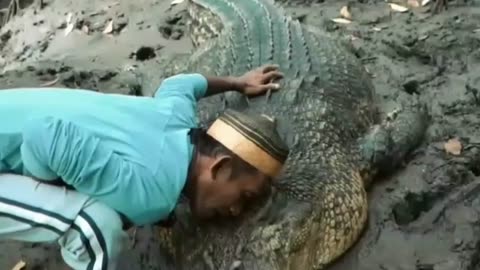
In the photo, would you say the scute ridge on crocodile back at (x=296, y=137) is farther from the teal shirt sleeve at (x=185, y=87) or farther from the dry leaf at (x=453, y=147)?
the teal shirt sleeve at (x=185, y=87)

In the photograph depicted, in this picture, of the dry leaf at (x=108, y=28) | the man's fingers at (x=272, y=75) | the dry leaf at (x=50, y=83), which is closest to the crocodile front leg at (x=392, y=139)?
the man's fingers at (x=272, y=75)

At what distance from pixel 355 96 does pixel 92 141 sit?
1891mm

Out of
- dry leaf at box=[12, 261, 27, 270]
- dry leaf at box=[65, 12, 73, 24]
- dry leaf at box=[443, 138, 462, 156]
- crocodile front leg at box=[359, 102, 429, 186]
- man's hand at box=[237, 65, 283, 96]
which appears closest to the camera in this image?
dry leaf at box=[12, 261, 27, 270]

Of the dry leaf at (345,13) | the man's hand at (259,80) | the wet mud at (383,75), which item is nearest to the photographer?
the wet mud at (383,75)

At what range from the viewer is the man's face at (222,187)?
3262 mm

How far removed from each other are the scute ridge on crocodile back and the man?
0.23 metres

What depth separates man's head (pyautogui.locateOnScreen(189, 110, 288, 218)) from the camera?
3.26m

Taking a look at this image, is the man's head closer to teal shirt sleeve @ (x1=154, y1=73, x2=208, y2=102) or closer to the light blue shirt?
the light blue shirt

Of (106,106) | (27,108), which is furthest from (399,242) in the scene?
(27,108)

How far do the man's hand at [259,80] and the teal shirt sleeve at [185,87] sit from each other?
31 centimetres

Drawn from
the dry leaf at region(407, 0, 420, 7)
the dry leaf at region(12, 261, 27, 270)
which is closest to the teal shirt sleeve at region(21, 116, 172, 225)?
the dry leaf at region(12, 261, 27, 270)

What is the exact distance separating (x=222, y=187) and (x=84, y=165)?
Answer: 47 centimetres

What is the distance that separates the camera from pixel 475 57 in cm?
550

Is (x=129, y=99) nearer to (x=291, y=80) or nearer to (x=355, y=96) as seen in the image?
(x=291, y=80)
